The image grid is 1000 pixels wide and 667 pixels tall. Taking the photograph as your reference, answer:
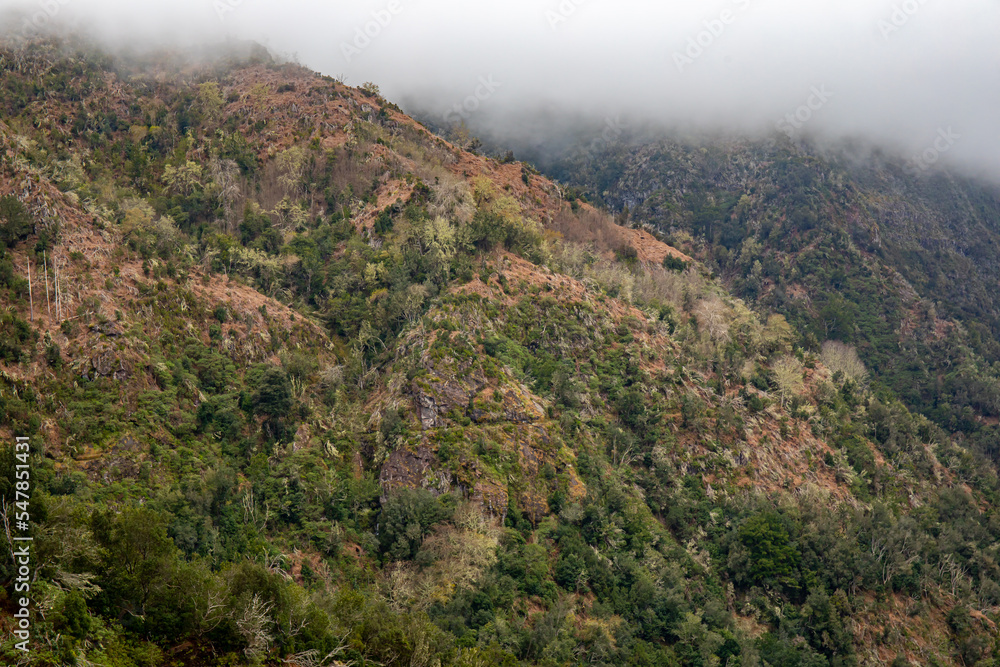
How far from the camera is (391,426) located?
50719 millimetres

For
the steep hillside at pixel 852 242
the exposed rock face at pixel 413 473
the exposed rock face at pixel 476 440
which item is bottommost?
the exposed rock face at pixel 413 473

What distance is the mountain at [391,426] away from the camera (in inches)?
1334

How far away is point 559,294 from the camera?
67.9 m

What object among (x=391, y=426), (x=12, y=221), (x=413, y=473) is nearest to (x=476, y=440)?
(x=413, y=473)

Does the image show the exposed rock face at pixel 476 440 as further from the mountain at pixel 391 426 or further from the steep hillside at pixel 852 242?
the steep hillside at pixel 852 242

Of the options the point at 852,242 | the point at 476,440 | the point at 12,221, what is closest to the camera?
the point at 12,221

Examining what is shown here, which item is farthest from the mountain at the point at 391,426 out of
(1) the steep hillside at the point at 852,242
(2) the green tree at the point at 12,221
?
(1) the steep hillside at the point at 852,242

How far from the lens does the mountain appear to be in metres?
33.9

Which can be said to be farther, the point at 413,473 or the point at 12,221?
the point at 413,473

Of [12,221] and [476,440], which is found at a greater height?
[12,221]

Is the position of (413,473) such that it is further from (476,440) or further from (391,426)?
(476,440)

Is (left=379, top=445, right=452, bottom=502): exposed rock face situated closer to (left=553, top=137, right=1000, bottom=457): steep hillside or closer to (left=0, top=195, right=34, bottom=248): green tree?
(left=0, top=195, right=34, bottom=248): green tree

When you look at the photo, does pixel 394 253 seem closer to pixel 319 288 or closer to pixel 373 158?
pixel 319 288

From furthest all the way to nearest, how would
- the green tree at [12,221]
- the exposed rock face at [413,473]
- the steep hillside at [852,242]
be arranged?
the steep hillside at [852,242]
the exposed rock face at [413,473]
the green tree at [12,221]
